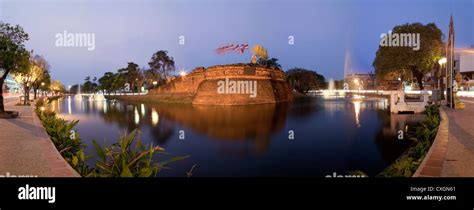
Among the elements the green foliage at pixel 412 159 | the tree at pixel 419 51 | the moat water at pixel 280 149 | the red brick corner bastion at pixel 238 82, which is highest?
the tree at pixel 419 51

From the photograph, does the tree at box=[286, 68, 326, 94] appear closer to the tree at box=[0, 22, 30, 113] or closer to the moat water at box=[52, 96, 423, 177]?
the moat water at box=[52, 96, 423, 177]

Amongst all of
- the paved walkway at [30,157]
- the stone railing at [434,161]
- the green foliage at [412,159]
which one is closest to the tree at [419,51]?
the green foliage at [412,159]

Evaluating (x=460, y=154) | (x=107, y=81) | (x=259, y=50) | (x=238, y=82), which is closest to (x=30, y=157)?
(x=460, y=154)

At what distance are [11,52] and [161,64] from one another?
58831 millimetres

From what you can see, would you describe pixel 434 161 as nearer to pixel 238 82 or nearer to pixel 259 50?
pixel 238 82

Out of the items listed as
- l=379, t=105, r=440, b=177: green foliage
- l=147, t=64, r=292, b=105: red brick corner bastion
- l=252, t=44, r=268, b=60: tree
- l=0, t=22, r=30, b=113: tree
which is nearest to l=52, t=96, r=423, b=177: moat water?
l=379, t=105, r=440, b=177: green foliage

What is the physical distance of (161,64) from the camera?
7262 cm

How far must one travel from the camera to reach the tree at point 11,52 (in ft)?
47.5

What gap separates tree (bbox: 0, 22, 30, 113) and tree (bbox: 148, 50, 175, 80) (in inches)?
2174

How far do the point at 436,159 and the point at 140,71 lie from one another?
8210 centimetres

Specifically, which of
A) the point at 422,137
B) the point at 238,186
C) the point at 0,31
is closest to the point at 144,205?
the point at 238,186

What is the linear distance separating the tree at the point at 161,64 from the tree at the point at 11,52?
55.2 metres

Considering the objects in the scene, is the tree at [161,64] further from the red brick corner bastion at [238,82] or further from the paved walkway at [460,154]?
the paved walkway at [460,154]

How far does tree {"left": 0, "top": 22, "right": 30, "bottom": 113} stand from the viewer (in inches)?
570
